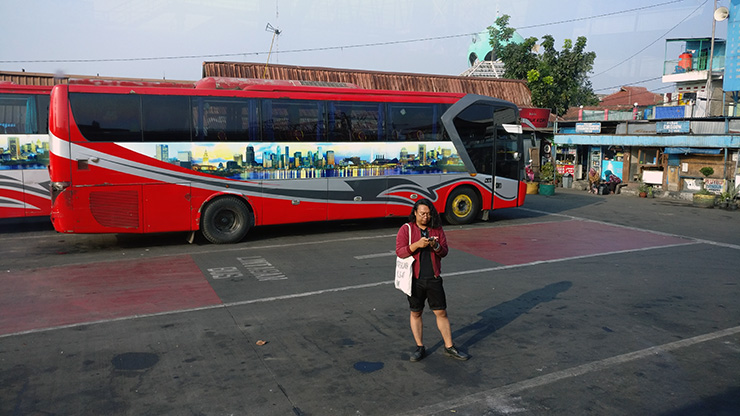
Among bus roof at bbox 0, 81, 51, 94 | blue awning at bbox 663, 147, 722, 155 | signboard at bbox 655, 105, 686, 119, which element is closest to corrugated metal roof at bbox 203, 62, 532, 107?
signboard at bbox 655, 105, 686, 119

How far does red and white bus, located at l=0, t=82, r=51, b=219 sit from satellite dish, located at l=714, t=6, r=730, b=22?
2532cm

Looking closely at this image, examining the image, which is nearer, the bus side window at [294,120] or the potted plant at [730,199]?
the bus side window at [294,120]

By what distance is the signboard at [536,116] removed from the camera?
2927 cm

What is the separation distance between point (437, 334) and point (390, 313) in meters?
0.95

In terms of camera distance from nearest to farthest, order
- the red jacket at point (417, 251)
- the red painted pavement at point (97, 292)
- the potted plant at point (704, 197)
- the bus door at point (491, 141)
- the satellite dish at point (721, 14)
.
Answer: the red jacket at point (417, 251) < the red painted pavement at point (97, 292) < the bus door at point (491, 141) < the potted plant at point (704, 197) < the satellite dish at point (721, 14)

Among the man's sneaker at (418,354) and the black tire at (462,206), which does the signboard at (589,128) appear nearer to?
the black tire at (462,206)

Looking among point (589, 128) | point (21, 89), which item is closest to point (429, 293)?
point (21, 89)

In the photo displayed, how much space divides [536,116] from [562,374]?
26.2m

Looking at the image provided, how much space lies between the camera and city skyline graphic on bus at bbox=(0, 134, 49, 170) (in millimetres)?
13008

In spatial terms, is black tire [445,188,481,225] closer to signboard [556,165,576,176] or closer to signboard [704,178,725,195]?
signboard [704,178,725,195]

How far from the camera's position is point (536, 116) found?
97.6 ft

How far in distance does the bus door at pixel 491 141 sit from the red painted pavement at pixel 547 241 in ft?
4.27

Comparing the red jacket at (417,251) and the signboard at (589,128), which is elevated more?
the signboard at (589,128)

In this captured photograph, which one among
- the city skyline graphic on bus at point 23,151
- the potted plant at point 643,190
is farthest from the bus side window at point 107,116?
the potted plant at point 643,190
